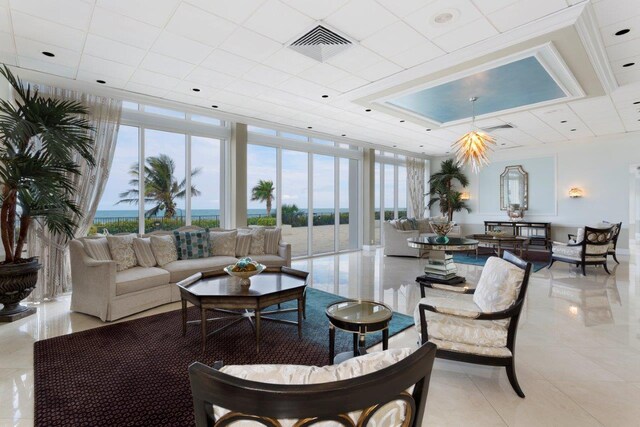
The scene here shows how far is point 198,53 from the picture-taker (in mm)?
3871

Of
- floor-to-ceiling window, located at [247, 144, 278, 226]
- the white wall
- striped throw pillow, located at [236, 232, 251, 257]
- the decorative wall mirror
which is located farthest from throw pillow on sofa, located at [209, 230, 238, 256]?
the white wall

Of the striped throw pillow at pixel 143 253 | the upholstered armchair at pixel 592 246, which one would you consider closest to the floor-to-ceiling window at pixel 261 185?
the striped throw pillow at pixel 143 253

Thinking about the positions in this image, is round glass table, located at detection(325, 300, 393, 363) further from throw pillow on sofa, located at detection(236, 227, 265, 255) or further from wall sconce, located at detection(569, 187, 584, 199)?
wall sconce, located at detection(569, 187, 584, 199)

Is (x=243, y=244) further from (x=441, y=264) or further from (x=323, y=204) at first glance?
(x=323, y=204)

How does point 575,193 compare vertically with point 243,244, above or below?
above

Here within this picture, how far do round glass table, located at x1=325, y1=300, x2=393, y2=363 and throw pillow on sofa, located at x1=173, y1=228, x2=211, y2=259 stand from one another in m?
3.25

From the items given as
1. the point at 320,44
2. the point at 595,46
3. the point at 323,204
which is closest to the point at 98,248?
the point at 320,44

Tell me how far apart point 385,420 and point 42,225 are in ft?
17.9

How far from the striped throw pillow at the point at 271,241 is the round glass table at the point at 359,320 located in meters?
3.27

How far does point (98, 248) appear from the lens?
412cm

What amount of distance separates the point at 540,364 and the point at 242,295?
8.71ft

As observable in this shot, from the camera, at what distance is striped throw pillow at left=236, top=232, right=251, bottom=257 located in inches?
218

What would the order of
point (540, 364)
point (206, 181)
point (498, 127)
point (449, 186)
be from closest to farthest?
1. point (540, 364)
2. point (206, 181)
3. point (498, 127)
4. point (449, 186)

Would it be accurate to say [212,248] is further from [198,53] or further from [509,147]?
[509,147]
